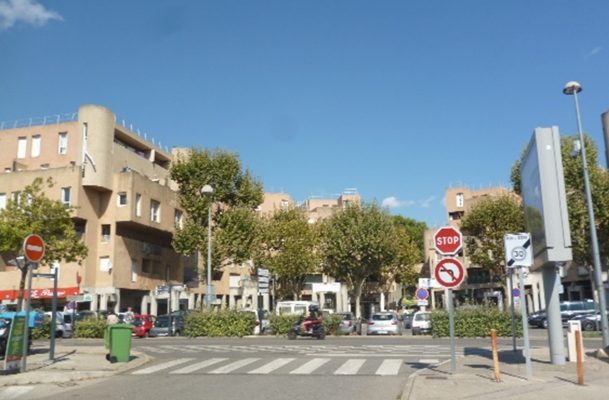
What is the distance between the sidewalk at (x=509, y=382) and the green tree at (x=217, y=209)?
3123cm

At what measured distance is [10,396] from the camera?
34.7 ft

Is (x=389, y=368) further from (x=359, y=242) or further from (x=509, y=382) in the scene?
(x=359, y=242)

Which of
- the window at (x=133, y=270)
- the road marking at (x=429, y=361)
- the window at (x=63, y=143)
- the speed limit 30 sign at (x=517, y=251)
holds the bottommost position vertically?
the road marking at (x=429, y=361)

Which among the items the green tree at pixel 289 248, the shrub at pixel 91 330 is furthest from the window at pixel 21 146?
the shrub at pixel 91 330

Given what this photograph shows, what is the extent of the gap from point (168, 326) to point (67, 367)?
21.0 metres

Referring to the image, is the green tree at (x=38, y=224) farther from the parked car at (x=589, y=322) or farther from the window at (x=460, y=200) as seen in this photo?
the window at (x=460, y=200)

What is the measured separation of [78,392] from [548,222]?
33.0 feet

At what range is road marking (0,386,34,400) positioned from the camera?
1055 cm

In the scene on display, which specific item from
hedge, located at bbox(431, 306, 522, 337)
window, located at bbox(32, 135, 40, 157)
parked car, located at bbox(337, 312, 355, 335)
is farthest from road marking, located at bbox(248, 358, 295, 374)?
window, located at bbox(32, 135, 40, 157)

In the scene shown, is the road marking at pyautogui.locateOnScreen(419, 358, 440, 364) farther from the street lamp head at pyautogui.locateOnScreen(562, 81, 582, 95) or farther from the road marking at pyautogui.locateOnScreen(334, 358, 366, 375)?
the street lamp head at pyautogui.locateOnScreen(562, 81, 582, 95)

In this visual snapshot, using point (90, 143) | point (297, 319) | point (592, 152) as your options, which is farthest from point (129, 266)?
point (592, 152)

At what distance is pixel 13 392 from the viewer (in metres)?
11.1

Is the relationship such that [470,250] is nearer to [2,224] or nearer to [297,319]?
[297,319]

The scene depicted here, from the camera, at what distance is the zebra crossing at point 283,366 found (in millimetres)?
13461
